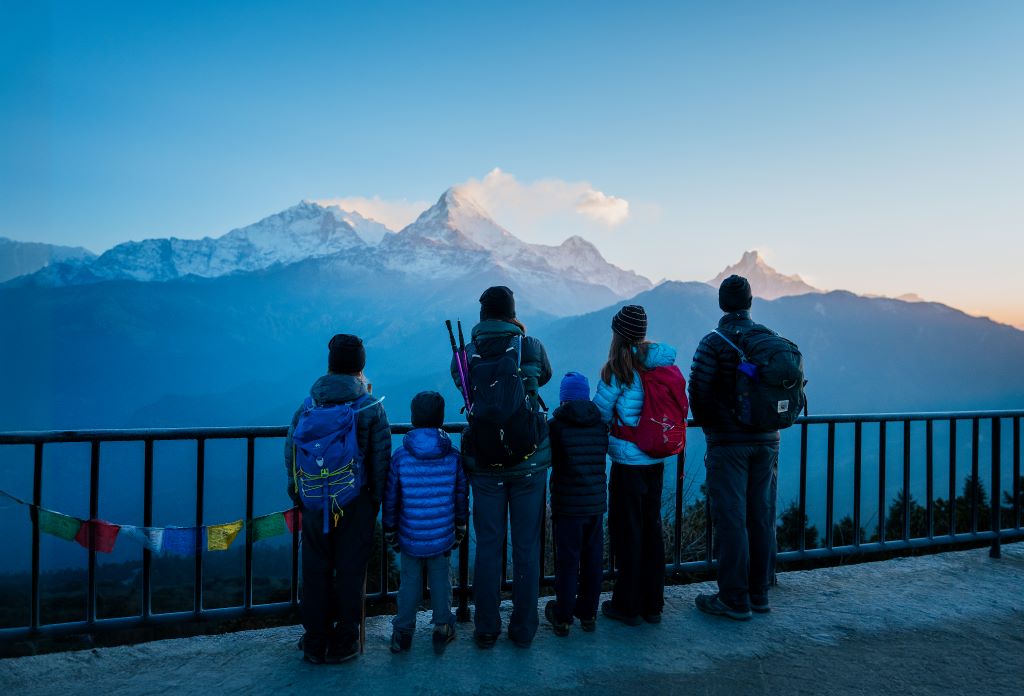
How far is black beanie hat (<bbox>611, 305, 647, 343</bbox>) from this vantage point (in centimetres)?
395

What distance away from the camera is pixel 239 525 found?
3.90 meters

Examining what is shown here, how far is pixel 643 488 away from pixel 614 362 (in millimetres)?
840

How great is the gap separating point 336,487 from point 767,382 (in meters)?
2.76

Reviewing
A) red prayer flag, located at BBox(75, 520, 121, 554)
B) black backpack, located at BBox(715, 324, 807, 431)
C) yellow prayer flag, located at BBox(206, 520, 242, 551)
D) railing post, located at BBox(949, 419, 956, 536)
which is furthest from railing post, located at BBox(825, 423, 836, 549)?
red prayer flag, located at BBox(75, 520, 121, 554)

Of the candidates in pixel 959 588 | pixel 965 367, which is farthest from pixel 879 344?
pixel 959 588

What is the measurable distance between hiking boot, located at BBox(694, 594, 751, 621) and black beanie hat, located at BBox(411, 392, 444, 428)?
2.28m

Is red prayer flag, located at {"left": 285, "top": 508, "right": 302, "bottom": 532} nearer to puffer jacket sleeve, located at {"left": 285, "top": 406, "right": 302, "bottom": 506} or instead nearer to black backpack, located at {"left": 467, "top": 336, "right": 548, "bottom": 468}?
puffer jacket sleeve, located at {"left": 285, "top": 406, "right": 302, "bottom": 506}

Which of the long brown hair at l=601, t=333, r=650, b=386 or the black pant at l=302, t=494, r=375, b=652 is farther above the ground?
→ the long brown hair at l=601, t=333, r=650, b=386

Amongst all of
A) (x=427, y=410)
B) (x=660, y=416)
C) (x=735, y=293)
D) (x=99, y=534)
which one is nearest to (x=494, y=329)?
(x=427, y=410)

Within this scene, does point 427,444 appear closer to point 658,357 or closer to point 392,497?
point 392,497

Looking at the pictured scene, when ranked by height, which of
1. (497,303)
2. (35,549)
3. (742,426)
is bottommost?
(35,549)

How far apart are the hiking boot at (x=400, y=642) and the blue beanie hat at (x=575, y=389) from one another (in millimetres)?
1730

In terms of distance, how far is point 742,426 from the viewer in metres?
4.05

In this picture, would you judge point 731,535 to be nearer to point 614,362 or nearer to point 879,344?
point 614,362
